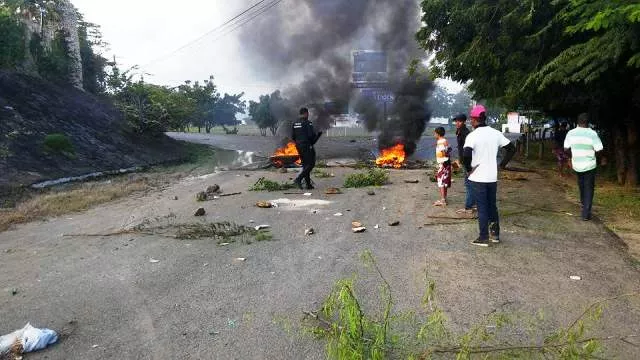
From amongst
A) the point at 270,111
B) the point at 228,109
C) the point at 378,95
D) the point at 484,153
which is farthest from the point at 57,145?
the point at 228,109

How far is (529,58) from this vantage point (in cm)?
952

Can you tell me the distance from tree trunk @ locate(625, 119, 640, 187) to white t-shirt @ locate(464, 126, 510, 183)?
18.4 feet

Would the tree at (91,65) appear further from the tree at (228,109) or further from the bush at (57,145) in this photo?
the tree at (228,109)

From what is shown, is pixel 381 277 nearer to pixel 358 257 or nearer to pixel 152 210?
pixel 358 257

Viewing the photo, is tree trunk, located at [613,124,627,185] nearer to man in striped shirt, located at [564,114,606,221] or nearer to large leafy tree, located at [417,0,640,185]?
large leafy tree, located at [417,0,640,185]

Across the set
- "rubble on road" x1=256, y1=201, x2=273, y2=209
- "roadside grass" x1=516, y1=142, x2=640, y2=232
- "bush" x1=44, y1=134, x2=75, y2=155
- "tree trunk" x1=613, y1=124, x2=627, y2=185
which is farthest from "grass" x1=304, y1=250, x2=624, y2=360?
"bush" x1=44, y1=134, x2=75, y2=155

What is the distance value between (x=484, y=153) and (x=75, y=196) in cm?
879

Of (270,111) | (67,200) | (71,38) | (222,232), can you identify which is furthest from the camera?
(270,111)

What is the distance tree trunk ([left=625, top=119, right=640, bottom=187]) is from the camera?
378 inches

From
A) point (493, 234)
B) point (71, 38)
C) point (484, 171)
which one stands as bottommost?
point (493, 234)

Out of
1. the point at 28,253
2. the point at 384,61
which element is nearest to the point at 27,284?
the point at 28,253

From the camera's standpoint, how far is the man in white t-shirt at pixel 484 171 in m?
5.63

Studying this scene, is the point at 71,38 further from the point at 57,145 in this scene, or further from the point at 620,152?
the point at 620,152

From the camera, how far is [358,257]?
5.26 m
